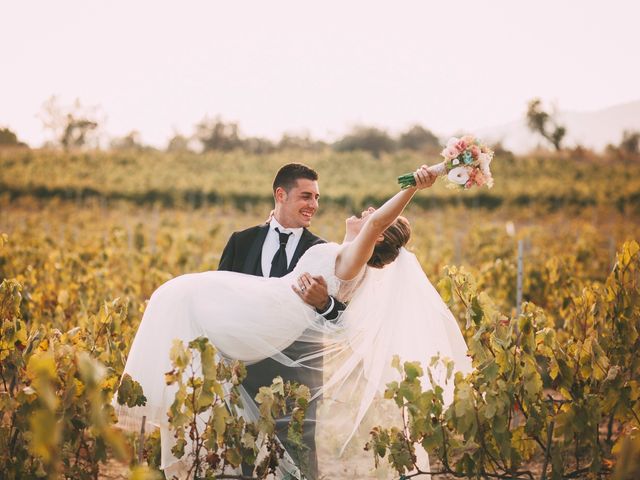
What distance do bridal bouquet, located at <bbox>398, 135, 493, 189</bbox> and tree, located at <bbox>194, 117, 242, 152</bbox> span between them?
55193 millimetres

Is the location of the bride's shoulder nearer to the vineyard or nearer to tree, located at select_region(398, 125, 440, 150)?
the vineyard

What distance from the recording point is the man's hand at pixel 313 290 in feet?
11.2

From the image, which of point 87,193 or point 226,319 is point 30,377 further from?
point 87,193

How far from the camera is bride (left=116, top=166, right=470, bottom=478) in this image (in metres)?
3.20

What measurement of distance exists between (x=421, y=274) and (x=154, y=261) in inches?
258

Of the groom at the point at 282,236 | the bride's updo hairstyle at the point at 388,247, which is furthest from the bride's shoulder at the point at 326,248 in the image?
the groom at the point at 282,236

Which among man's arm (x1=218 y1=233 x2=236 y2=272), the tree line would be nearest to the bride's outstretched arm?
man's arm (x1=218 y1=233 x2=236 y2=272)

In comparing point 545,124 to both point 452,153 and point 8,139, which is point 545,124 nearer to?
point 8,139

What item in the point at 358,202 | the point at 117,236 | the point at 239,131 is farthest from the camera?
the point at 239,131

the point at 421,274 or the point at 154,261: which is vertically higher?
the point at 421,274

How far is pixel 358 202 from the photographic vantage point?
105 feet

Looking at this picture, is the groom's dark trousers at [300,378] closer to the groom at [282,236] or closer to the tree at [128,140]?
the groom at [282,236]

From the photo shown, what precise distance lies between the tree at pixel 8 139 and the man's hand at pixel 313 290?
44.3 meters

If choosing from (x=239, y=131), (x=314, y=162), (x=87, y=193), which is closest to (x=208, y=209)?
(x=87, y=193)
